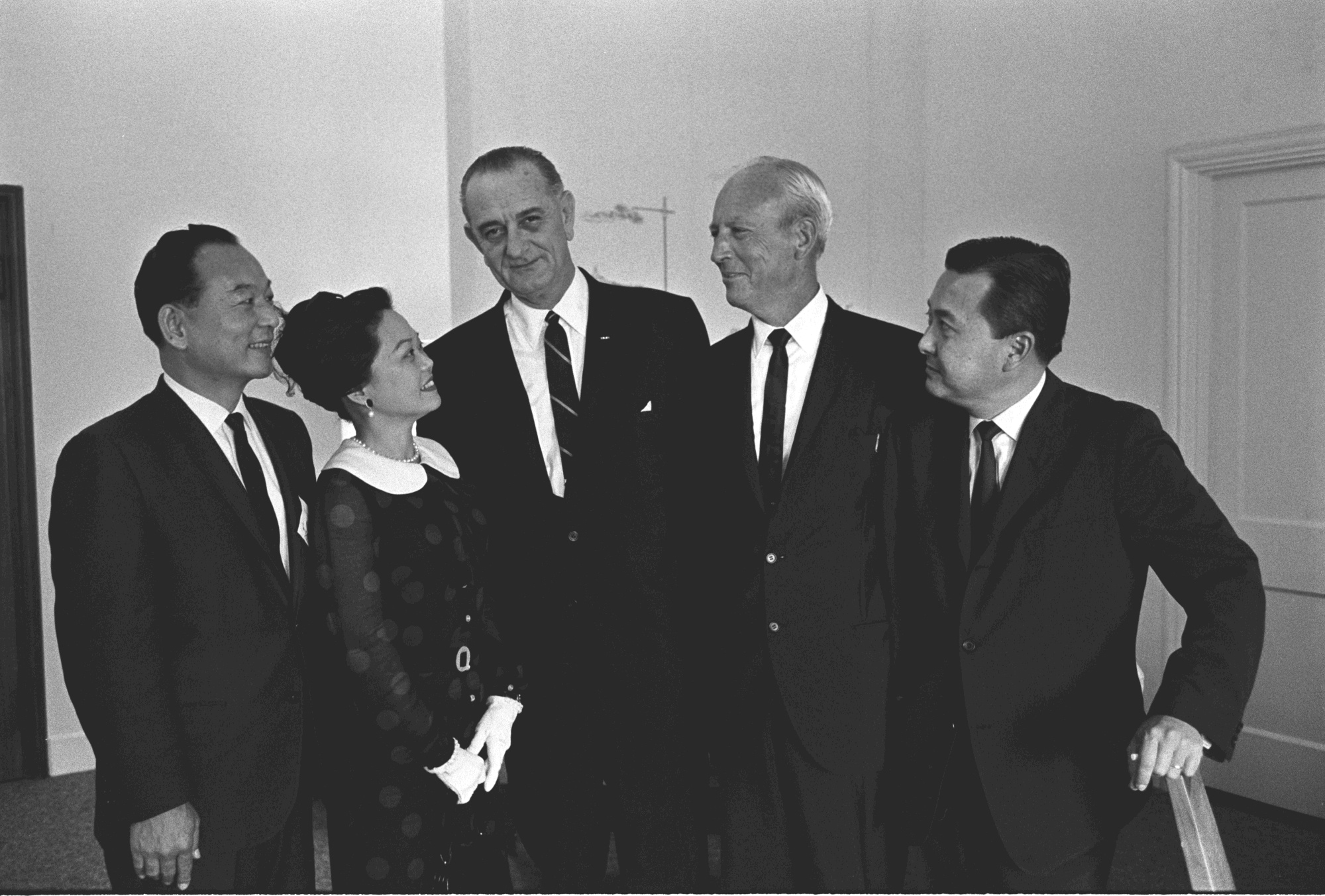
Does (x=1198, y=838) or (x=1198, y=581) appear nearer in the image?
(x=1198, y=838)

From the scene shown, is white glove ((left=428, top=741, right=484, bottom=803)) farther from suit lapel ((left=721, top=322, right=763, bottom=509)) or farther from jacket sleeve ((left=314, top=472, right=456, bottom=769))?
suit lapel ((left=721, top=322, right=763, bottom=509))

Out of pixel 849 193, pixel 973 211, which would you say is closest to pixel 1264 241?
pixel 973 211

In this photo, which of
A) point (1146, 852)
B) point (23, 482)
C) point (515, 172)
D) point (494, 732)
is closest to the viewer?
point (494, 732)

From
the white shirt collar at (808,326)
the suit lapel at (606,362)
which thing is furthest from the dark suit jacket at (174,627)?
the white shirt collar at (808,326)

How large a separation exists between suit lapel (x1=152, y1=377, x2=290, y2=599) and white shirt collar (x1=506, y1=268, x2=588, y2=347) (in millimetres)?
700

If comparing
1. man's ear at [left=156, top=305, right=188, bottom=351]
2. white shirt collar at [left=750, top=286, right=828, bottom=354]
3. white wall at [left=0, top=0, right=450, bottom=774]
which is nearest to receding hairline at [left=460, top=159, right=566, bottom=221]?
white shirt collar at [left=750, top=286, right=828, bottom=354]

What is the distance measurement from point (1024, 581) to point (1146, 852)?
170cm

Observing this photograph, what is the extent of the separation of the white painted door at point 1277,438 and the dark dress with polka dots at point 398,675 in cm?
267

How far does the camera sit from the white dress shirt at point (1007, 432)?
1.97 meters

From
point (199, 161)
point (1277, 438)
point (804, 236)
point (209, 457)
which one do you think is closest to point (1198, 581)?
point (804, 236)

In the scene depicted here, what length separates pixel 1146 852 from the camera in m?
3.18

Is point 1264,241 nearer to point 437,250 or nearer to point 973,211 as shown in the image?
point 973,211

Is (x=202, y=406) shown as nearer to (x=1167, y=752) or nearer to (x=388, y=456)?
(x=388, y=456)

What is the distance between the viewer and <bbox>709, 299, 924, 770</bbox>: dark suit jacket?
215 cm
